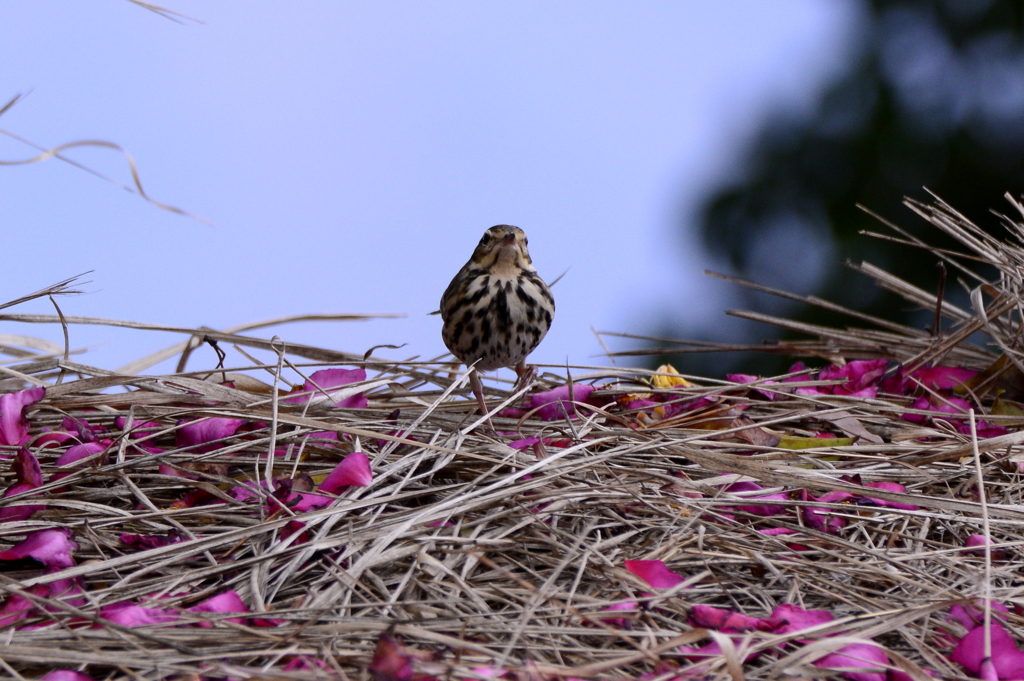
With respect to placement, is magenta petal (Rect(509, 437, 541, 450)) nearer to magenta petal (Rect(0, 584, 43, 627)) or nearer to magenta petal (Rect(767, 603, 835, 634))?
magenta petal (Rect(767, 603, 835, 634))

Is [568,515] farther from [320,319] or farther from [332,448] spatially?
[320,319]

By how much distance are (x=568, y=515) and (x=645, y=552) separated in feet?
0.54

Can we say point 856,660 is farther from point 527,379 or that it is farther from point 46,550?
point 46,550

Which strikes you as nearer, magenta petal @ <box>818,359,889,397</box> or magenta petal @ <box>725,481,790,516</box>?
magenta petal @ <box>725,481,790,516</box>

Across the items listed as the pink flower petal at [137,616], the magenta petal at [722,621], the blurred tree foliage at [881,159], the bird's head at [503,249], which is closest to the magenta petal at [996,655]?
the magenta petal at [722,621]

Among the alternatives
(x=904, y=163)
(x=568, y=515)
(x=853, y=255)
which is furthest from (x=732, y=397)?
(x=904, y=163)

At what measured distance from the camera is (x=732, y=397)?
8.43 ft

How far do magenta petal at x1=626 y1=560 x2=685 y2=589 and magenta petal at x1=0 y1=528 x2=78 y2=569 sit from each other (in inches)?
41.1

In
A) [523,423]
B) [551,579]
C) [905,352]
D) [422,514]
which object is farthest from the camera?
[905,352]

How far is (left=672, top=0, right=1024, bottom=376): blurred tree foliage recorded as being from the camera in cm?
841

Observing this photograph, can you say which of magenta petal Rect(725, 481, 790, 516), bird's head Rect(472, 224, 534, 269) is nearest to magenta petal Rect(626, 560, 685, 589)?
magenta petal Rect(725, 481, 790, 516)

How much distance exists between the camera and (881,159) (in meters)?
8.55

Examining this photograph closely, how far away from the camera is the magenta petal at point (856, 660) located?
1.50 metres

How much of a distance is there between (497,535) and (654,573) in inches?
12.0
